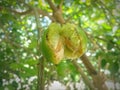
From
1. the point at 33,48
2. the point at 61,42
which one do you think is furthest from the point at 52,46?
the point at 33,48

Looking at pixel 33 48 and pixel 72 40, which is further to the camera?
pixel 33 48

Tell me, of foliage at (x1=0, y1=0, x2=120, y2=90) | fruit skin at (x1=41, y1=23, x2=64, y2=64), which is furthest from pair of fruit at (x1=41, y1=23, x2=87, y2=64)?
foliage at (x1=0, y1=0, x2=120, y2=90)

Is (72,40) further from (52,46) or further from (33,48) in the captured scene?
(33,48)

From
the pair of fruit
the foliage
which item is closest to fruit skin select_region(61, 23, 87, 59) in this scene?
the pair of fruit

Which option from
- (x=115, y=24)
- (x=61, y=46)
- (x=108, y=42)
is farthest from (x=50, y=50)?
(x=115, y=24)

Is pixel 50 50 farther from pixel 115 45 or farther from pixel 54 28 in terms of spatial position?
pixel 115 45

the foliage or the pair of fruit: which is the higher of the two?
the foliage

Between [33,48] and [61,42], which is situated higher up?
[33,48]

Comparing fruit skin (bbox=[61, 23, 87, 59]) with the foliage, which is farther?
the foliage

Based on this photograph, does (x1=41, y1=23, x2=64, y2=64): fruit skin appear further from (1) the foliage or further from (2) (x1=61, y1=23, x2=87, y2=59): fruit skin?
(1) the foliage
